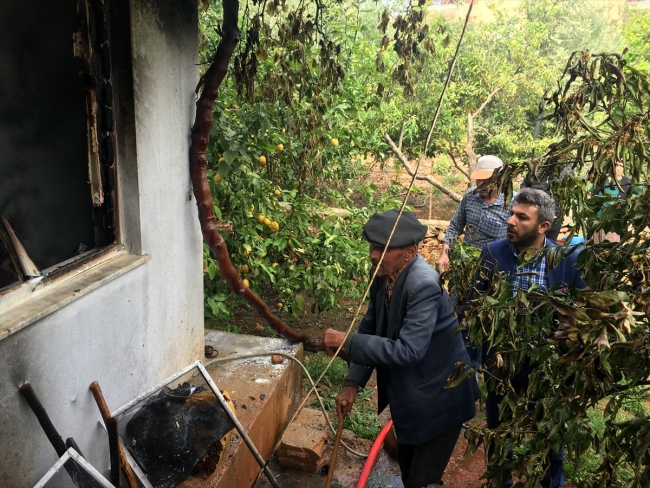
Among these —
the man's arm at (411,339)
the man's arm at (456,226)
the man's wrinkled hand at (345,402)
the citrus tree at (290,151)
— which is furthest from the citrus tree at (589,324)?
the man's arm at (456,226)

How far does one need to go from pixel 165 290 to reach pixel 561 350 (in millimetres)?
2506

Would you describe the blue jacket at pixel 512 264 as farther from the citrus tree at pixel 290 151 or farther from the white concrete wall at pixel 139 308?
the white concrete wall at pixel 139 308

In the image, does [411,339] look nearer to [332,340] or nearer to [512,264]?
[332,340]

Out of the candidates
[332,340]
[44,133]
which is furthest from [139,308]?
[44,133]

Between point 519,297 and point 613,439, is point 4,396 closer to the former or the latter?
point 519,297

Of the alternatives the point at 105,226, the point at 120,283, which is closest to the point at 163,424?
the point at 120,283

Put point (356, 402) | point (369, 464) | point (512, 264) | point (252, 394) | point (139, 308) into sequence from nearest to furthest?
point (139, 308) → point (369, 464) → point (512, 264) → point (252, 394) → point (356, 402)

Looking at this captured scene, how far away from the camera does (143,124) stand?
9.50ft

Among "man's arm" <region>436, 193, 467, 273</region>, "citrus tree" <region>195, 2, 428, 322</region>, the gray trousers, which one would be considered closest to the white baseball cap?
"man's arm" <region>436, 193, 467, 273</region>

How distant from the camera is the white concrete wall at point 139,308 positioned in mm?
2254

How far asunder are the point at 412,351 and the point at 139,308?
→ 1584 millimetres

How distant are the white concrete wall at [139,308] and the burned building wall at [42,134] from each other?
51cm

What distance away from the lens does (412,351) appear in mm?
2676

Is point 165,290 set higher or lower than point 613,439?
lower
